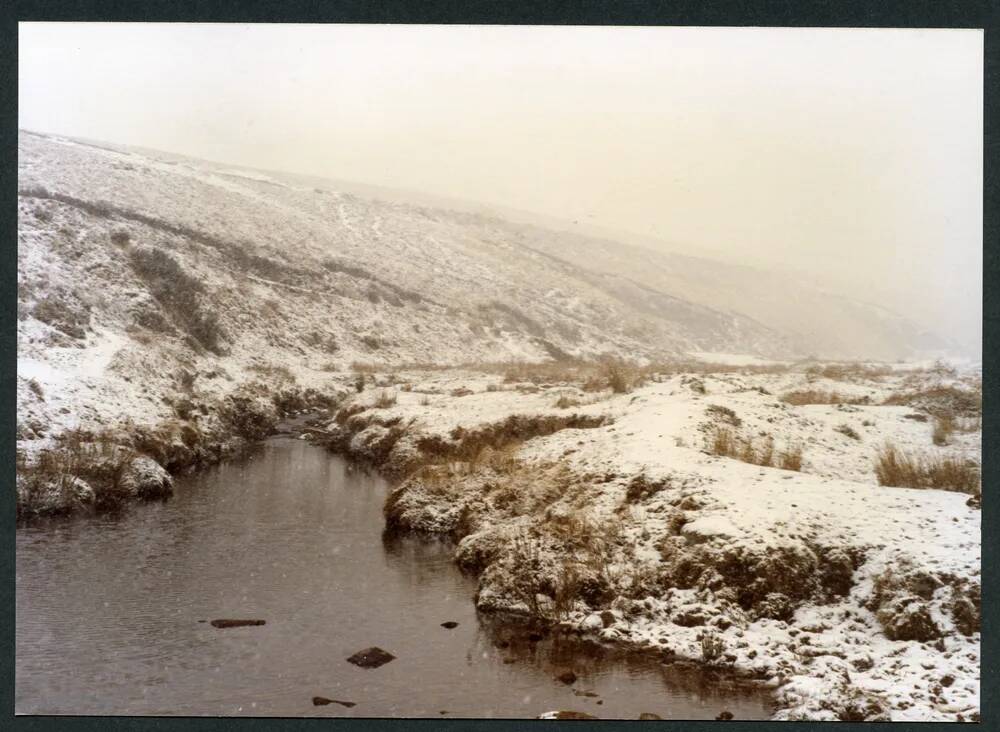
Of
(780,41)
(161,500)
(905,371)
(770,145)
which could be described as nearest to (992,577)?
(905,371)

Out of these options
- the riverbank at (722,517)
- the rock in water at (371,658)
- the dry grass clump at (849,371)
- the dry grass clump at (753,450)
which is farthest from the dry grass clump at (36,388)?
the dry grass clump at (849,371)

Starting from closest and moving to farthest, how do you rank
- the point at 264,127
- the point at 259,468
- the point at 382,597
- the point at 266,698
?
the point at 266,698 < the point at 382,597 < the point at 264,127 < the point at 259,468

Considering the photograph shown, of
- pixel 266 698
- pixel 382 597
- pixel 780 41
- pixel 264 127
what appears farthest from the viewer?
pixel 264 127

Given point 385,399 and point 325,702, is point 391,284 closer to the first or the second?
point 385,399

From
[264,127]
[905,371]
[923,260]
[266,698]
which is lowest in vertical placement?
[266,698]

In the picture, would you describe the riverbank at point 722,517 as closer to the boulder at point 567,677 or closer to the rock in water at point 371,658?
the boulder at point 567,677

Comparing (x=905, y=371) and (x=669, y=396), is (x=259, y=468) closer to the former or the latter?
(x=669, y=396)

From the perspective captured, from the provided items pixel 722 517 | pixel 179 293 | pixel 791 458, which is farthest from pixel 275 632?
pixel 791 458
